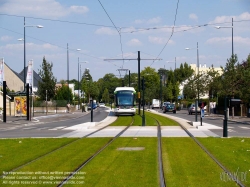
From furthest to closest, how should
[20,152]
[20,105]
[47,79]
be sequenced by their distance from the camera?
1. [47,79]
2. [20,105]
3. [20,152]

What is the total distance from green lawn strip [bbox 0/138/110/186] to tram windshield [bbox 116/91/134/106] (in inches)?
1385

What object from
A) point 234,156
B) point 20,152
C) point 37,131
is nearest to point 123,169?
point 234,156

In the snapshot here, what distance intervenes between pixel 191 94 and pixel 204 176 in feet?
246

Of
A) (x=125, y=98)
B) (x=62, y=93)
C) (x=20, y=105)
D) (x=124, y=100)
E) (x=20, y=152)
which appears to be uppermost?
(x=62, y=93)

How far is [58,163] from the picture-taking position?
48.6ft

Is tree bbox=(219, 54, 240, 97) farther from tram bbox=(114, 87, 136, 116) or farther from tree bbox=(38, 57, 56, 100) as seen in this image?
tree bbox=(38, 57, 56, 100)

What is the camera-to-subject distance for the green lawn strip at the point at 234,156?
12.4 meters

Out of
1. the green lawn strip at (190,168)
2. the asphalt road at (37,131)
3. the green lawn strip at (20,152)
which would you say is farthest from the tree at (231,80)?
the green lawn strip at (190,168)

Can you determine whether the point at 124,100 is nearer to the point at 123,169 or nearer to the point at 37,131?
the point at 37,131

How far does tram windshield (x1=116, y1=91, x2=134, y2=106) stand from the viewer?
55719 millimetres

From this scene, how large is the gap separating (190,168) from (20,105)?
39.9 metres

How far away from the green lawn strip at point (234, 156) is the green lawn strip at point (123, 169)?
1.97 meters

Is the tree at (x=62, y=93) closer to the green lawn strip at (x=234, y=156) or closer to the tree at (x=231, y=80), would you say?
the tree at (x=231, y=80)

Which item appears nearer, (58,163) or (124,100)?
(58,163)
